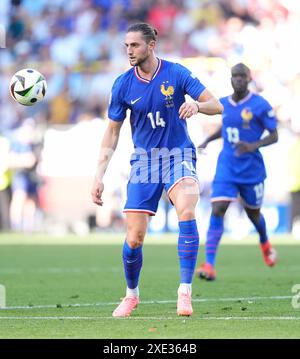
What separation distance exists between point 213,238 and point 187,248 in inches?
162

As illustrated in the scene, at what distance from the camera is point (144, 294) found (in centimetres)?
1026

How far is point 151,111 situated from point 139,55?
49cm

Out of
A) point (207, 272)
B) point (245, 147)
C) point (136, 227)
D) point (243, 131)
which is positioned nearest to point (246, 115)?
point (243, 131)

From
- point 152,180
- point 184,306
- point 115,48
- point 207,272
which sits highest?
point 115,48

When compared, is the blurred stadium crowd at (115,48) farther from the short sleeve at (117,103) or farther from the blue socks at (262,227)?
the short sleeve at (117,103)

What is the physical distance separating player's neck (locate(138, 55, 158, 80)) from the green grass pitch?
6.54 ft

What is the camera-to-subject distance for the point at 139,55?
8.34 metres

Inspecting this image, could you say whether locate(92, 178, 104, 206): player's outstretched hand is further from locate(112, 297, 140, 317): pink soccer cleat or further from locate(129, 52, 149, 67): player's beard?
locate(129, 52, 149, 67): player's beard

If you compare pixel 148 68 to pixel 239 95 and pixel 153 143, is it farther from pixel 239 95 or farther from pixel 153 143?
pixel 239 95

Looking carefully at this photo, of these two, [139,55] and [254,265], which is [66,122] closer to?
[254,265]

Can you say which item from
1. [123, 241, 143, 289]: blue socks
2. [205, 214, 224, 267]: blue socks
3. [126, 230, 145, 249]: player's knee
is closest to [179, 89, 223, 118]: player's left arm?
[126, 230, 145, 249]: player's knee

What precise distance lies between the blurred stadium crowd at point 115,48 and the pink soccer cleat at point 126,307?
14404 millimetres

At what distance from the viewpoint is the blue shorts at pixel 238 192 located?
12805 millimetres

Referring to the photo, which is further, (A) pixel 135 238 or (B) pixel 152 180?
(B) pixel 152 180
